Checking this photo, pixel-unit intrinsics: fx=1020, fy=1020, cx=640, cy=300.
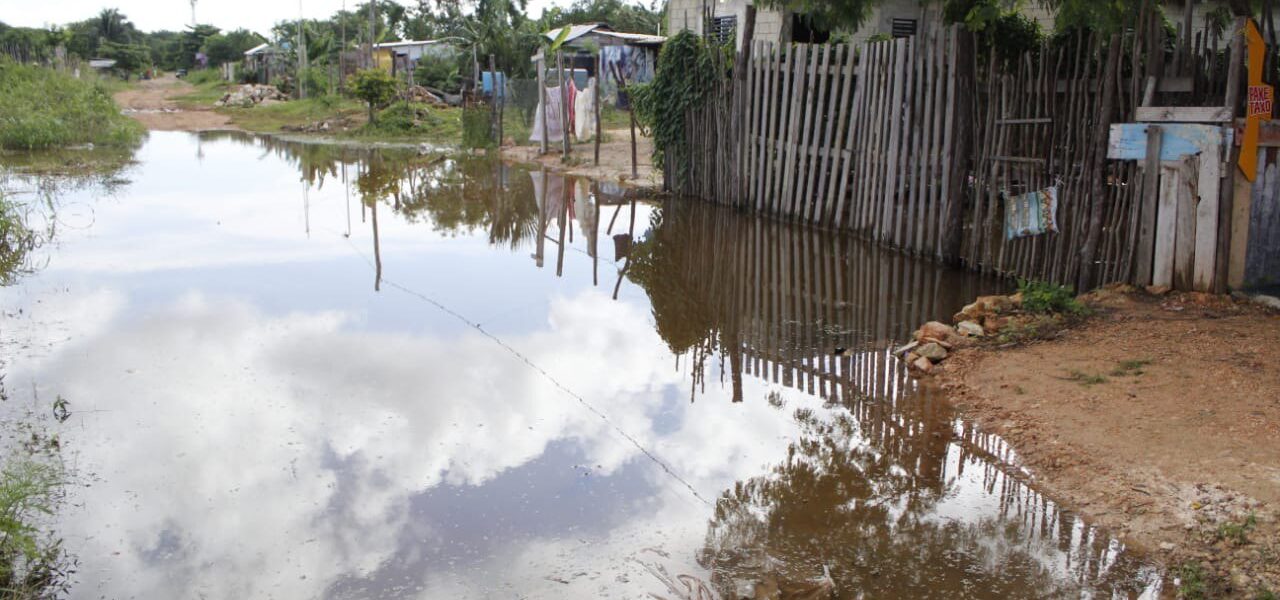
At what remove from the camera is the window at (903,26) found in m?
20.4

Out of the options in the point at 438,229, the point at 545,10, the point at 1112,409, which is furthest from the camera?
the point at 545,10

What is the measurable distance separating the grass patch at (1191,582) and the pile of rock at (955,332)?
2.76 meters

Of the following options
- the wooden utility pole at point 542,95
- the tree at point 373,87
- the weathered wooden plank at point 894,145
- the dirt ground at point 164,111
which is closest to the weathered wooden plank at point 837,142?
the weathered wooden plank at point 894,145

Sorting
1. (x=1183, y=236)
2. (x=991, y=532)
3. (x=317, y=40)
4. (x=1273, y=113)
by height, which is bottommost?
(x=991, y=532)

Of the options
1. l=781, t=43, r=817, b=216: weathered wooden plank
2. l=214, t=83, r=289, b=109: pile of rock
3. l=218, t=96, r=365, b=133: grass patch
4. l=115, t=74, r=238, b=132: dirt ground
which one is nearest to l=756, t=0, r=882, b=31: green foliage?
l=781, t=43, r=817, b=216: weathered wooden plank

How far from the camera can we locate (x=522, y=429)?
5922 millimetres

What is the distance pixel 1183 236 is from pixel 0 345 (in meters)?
8.59

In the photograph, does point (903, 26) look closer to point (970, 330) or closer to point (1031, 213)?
point (1031, 213)

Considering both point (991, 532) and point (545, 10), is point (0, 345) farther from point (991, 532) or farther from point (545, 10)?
point (545, 10)

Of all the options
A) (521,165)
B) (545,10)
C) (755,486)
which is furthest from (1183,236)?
(545,10)

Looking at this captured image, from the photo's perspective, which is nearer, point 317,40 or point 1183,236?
point 1183,236

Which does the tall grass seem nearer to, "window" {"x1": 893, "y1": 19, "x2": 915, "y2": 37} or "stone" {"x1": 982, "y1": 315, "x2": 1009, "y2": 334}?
"window" {"x1": 893, "y1": 19, "x2": 915, "y2": 37}

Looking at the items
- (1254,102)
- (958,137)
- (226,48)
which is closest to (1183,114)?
(1254,102)

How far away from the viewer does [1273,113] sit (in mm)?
7477
